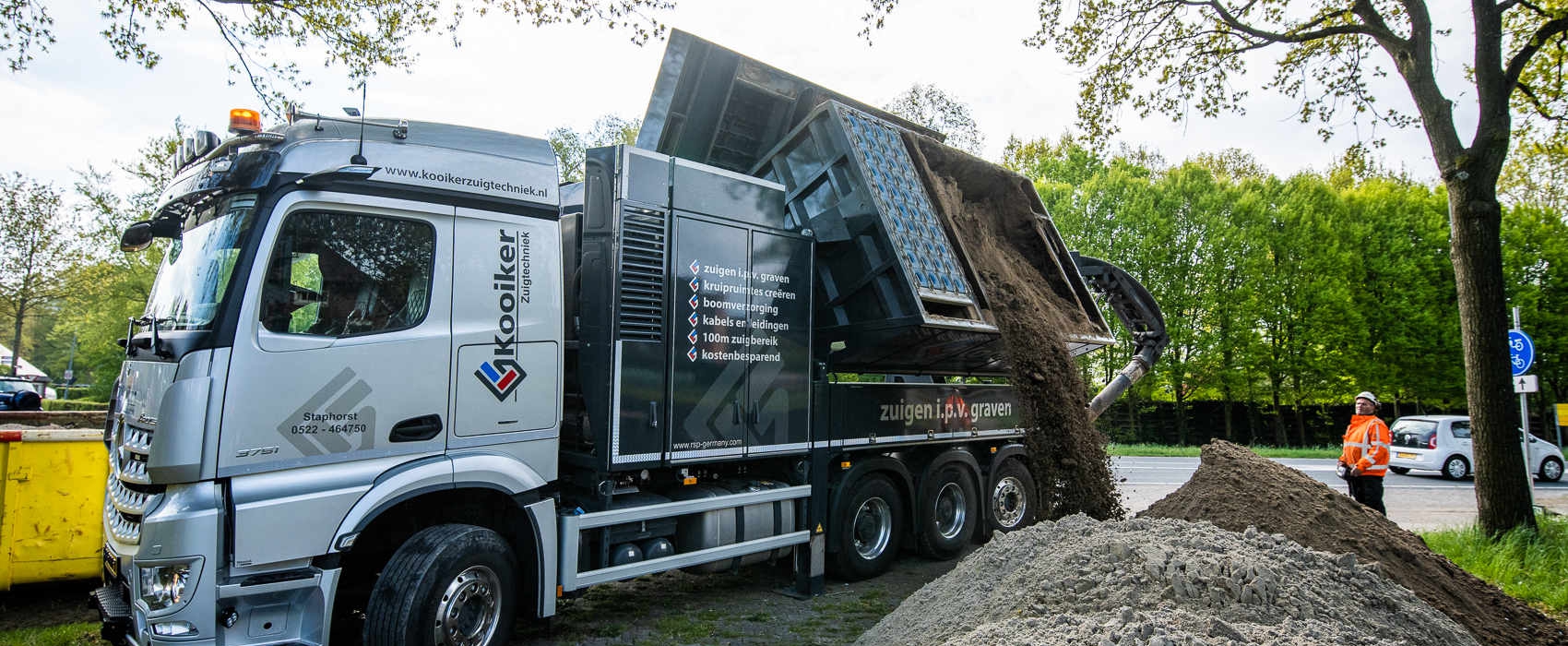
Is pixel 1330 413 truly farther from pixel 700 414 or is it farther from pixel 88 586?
pixel 88 586

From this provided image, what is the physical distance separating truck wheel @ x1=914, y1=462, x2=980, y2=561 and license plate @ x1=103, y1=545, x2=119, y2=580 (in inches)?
213

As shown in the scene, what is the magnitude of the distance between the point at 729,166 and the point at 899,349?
2.09 metres

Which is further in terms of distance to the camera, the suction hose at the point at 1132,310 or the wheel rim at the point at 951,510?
the suction hose at the point at 1132,310

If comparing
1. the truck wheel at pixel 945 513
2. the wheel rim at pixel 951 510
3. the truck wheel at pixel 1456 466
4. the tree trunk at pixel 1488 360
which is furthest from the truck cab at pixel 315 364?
the truck wheel at pixel 1456 466

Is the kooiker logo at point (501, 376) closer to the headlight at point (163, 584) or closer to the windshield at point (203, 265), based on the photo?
the windshield at point (203, 265)

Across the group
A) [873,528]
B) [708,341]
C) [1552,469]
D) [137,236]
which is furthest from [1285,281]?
[137,236]

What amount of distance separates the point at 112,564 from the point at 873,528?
499 centimetres

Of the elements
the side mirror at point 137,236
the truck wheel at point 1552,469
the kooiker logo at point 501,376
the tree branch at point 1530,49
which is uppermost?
the tree branch at point 1530,49

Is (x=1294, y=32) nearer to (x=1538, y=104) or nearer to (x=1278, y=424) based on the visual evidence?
(x=1538, y=104)

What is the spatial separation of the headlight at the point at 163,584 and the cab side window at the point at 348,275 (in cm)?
106

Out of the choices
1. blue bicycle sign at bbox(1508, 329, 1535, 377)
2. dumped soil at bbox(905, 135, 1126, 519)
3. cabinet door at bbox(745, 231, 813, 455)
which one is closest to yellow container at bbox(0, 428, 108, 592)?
cabinet door at bbox(745, 231, 813, 455)

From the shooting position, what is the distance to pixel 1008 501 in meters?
8.62

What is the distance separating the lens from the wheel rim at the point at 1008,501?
843 centimetres

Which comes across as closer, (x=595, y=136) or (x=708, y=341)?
(x=708, y=341)
